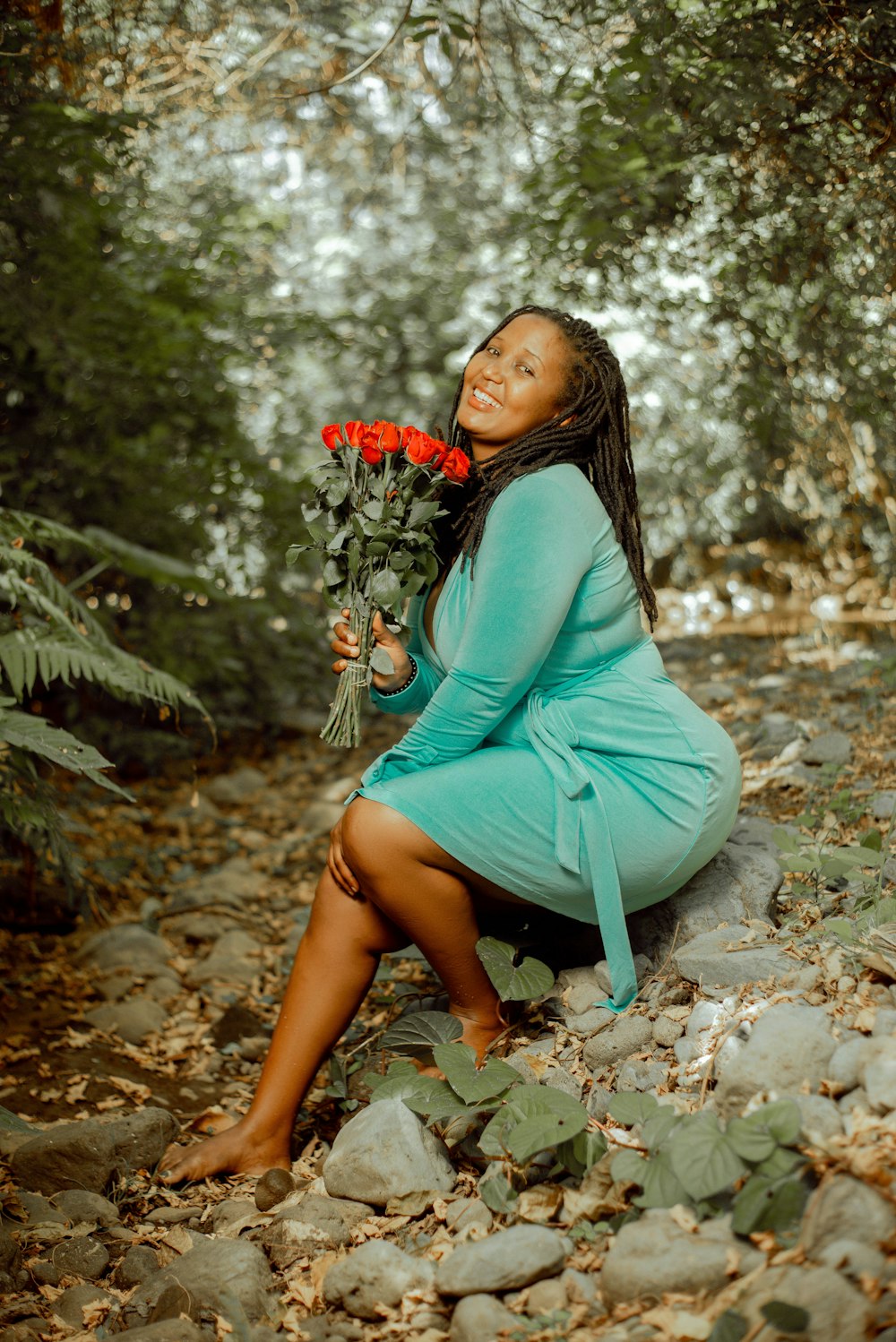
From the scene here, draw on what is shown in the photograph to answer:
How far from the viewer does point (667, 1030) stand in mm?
2408

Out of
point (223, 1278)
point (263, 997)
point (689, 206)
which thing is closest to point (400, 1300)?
point (223, 1278)

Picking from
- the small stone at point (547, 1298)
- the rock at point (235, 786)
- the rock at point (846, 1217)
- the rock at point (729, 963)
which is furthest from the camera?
the rock at point (235, 786)

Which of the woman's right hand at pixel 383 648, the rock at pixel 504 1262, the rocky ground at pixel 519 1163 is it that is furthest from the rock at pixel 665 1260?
the woman's right hand at pixel 383 648

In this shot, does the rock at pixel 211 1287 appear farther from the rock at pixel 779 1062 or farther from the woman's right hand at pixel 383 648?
the woman's right hand at pixel 383 648

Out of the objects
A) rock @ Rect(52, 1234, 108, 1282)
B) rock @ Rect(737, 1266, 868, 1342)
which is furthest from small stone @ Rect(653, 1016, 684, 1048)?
rock @ Rect(52, 1234, 108, 1282)

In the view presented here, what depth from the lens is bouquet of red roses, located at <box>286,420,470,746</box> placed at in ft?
8.59

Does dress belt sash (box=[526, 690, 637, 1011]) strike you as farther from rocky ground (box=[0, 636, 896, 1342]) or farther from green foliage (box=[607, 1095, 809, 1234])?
green foliage (box=[607, 1095, 809, 1234])

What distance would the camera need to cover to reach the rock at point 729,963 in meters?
2.38

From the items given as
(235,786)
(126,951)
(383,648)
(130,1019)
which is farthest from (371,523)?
(235,786)

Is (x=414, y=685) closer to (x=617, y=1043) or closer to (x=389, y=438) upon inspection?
(x=389, y=438)

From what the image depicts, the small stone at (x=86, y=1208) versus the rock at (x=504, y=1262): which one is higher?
the rock at (x=504, y=1262)

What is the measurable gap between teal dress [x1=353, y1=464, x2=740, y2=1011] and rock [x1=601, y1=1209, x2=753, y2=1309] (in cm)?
69

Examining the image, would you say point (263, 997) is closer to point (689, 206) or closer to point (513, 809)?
point (513, 809)

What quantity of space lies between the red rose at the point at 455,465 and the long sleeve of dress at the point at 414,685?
1.26 ft
